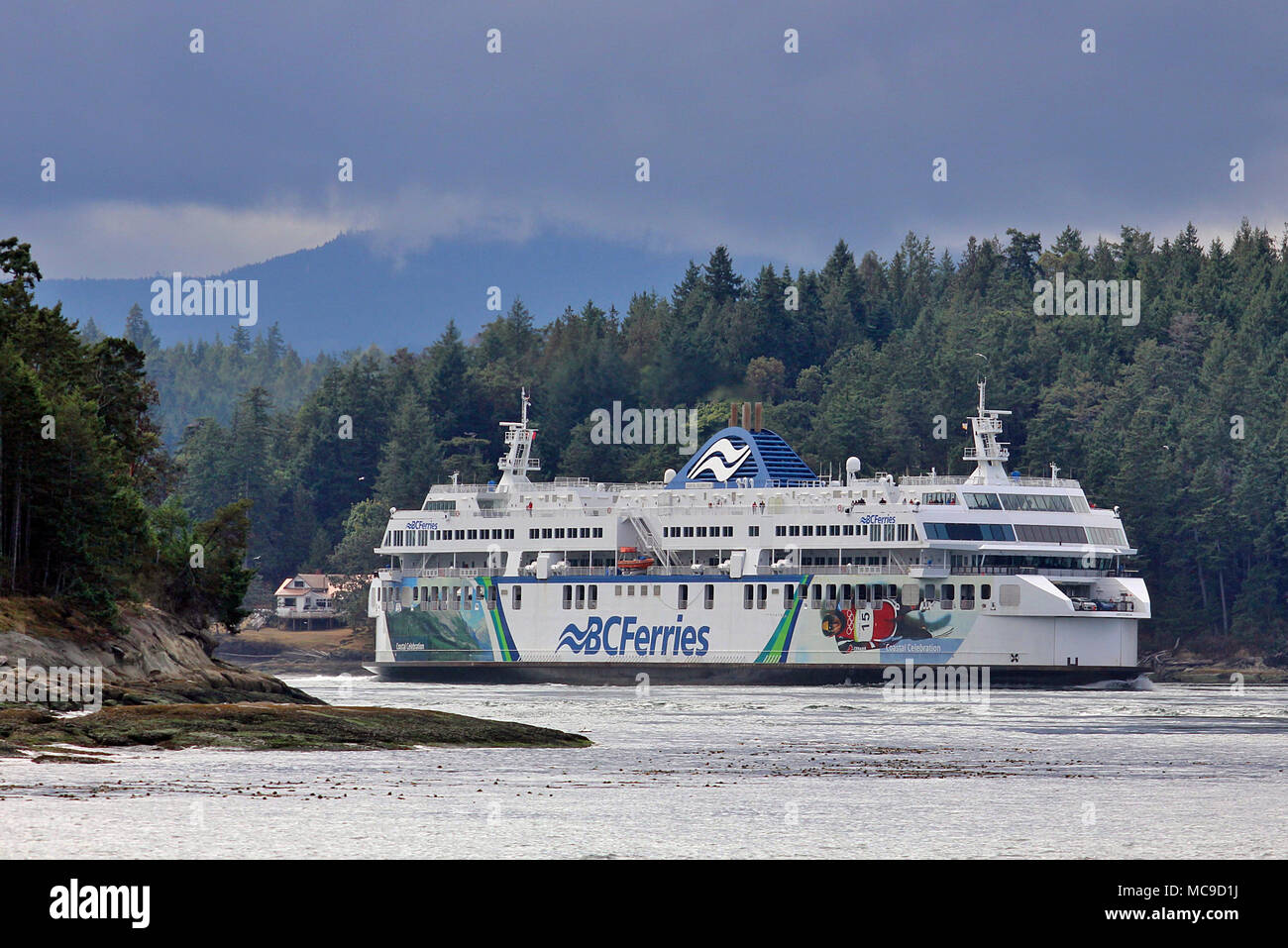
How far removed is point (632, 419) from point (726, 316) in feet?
79.6

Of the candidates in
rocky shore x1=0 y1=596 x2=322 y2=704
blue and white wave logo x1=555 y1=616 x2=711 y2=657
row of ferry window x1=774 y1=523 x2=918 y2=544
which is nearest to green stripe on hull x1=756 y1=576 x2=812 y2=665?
row of ferry window x1=774 y1=523 x2=918 y2=544

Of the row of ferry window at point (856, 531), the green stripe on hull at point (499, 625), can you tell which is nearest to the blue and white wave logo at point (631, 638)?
the green stripe on hull at point (499, 625)

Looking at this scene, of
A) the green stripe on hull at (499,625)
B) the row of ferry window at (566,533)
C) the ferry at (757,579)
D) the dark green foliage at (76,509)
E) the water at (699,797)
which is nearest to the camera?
the water at (699,797)

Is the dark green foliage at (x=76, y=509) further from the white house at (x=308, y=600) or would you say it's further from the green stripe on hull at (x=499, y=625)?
the white house at (x=308, y=600)

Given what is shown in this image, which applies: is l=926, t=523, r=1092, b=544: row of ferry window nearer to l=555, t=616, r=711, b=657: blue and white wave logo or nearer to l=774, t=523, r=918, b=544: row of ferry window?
l=774, t=523, r=918, b=544: row of ferry window

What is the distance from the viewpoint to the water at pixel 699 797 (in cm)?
2509

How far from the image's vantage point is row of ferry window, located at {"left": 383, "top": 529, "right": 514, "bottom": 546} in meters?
81.7

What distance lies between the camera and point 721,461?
80562 millimetres

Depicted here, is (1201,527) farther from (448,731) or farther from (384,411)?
(448,731)

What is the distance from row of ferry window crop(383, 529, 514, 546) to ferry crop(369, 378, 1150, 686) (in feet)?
0.28

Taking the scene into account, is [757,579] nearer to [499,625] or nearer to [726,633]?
[726,633]

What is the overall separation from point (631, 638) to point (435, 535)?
10770 millimetres

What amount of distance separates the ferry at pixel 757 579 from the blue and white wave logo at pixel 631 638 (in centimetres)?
7
